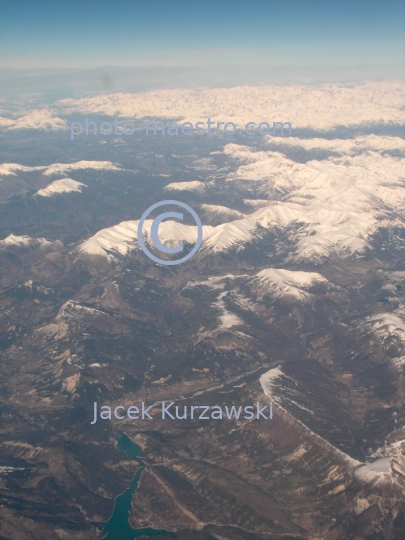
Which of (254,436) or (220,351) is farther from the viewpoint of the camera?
(220,351)

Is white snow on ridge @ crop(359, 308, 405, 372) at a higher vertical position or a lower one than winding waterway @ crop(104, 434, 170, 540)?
higher

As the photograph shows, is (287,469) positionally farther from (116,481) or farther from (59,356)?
(59,356)

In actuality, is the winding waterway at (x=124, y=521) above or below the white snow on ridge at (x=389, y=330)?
below

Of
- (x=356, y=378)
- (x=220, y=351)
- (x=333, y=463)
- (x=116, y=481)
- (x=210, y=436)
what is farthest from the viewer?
(x=220, y=351)

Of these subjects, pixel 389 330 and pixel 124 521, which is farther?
pixel 389 330

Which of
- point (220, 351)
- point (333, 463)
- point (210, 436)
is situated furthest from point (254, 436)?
point (220, 351)

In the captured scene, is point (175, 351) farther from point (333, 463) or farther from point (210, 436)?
point (333, 463)

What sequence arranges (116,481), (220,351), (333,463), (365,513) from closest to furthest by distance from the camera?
(365,513), (333,463), (116,481), (220,351)

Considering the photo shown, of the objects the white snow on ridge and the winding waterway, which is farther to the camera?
the white snow on ridge

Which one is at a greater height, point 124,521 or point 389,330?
point 389,330

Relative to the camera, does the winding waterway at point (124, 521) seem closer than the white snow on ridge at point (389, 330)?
Yes

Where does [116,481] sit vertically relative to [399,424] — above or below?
below
